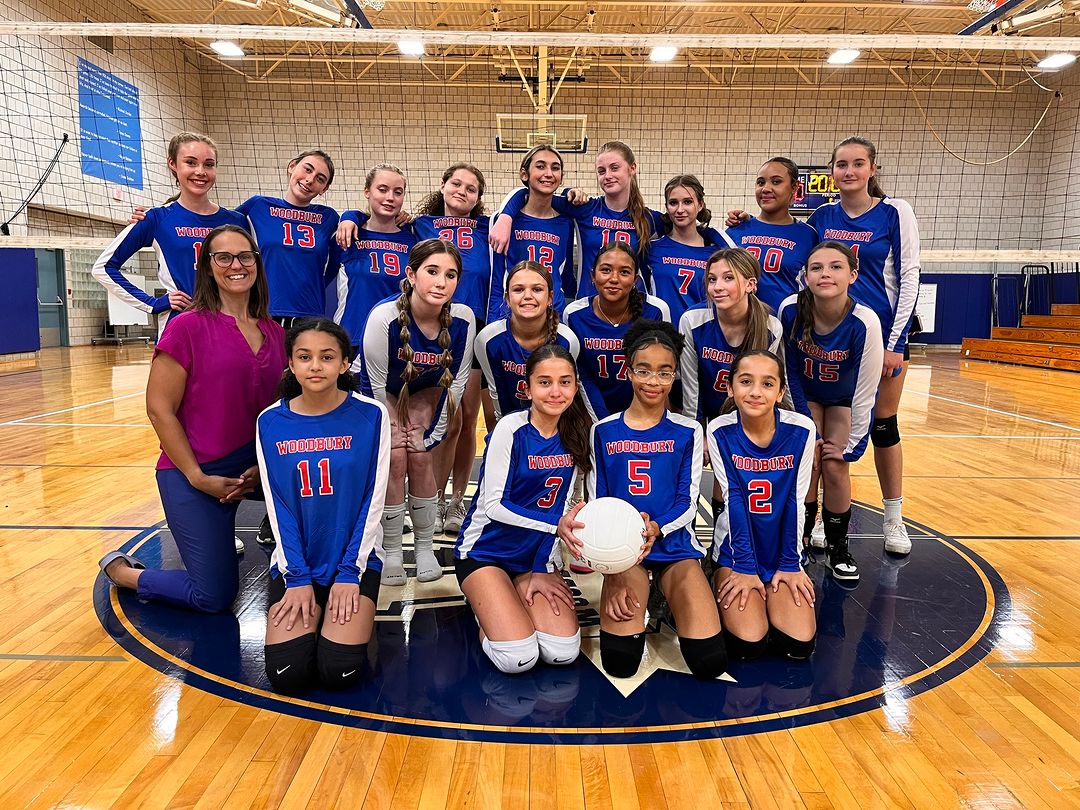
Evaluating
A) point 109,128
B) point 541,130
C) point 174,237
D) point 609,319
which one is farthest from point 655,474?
point 109,128

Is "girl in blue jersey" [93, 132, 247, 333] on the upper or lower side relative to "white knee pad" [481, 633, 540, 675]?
upper

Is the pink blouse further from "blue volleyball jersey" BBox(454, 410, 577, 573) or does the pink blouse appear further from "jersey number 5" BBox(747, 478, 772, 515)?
"jersey number 5" BBox(747, 478, 772, 515)

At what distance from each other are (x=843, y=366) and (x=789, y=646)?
1360mm

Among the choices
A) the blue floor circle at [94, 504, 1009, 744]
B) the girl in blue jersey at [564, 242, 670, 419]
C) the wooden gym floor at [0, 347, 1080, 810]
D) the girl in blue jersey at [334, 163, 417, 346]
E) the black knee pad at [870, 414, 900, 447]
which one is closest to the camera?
the wooden gym floor at [0, 347, 1080, 810]

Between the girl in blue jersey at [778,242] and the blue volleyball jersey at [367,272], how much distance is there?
1.80m

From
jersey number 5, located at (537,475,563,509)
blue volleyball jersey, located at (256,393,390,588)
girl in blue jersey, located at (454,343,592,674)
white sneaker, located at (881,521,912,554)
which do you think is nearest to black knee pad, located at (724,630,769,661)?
girl in blue jersey, located at (454,343,592,674)

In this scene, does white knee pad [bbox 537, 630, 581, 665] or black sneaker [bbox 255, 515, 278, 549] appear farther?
black sneaker [bbox 255, 515, 278, 549]

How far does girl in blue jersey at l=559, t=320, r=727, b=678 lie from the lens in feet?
8.62

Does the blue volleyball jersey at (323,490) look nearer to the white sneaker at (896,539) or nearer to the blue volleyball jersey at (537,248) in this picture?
the blue volleyball jersey at (537,248)

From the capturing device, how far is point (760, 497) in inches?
109

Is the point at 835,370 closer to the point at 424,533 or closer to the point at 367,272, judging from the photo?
the point at 424,533

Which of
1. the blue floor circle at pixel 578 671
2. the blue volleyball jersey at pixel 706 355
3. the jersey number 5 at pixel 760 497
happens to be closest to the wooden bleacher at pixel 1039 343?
the blue floor circle at pixel 578 671

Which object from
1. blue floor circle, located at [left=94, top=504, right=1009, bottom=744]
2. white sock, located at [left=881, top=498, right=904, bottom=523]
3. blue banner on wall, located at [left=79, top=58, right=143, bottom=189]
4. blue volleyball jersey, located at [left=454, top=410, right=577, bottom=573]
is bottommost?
blue floor circle, located at [left=94, top=504, right=1009, bottom=744]

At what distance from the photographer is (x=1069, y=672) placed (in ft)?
8.16
